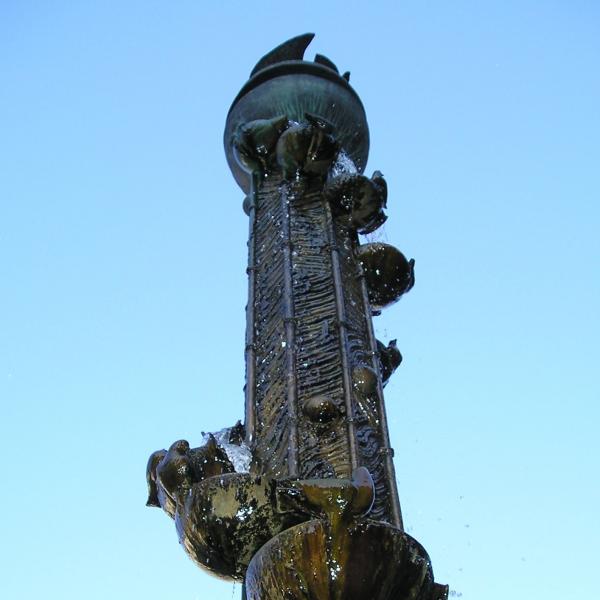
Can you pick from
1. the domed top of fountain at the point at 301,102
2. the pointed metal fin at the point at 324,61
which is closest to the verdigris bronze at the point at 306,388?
the domed top of fountain at the point at 301,102

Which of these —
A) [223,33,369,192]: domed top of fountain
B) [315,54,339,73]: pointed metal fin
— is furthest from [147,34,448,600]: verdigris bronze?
[315,54,339,73]: pointed metal fin

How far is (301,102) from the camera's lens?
859 cm

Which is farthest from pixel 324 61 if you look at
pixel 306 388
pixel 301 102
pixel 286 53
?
pixel 306 388

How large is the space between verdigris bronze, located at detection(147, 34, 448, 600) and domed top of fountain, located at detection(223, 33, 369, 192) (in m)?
0.01

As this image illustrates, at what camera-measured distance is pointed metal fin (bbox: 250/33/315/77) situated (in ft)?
31.1

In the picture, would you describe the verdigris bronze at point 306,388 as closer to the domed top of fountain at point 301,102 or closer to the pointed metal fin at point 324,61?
the domed top of fountain at point 301,102

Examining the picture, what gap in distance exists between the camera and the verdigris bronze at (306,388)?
429cm

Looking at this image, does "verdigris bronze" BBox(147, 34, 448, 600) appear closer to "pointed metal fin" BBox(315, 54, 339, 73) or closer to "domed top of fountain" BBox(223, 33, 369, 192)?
"domed top of fountain" BBox(223, 33, 369, 192)

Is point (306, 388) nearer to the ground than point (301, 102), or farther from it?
nearer to the ground

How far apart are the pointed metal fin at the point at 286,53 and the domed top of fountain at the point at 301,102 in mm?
250

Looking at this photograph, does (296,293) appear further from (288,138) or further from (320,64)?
(320,64)

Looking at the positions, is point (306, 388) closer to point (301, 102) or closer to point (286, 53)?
point (301, 102)

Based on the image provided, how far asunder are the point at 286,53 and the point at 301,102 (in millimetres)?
1119

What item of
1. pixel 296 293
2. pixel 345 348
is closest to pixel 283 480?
pixel 345 348
